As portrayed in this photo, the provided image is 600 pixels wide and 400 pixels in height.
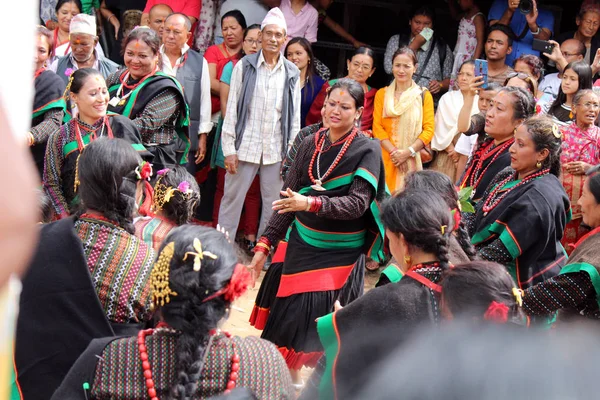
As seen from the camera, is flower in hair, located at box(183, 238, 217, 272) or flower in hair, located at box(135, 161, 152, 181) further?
flower in hair, located at box(135, 161, 152, 181)

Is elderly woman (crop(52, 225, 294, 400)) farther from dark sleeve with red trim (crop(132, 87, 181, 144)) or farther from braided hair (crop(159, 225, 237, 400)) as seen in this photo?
dark sleeve with red trim (crop(132, 87, 181, 144))

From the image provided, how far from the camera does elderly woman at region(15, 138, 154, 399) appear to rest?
2.62 m

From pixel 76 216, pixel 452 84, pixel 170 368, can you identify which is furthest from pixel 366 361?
pixel 452 84

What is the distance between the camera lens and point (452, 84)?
7664 mm

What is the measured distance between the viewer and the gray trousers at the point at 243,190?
7.10 metres

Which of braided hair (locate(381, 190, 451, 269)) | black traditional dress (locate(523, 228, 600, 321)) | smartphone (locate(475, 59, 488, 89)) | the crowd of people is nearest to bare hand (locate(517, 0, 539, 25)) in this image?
the crowd of people

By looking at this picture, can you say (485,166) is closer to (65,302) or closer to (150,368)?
(65,302)

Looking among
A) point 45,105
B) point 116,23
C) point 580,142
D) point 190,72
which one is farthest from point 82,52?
point 580,142

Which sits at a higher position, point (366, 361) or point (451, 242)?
point (451, 242)

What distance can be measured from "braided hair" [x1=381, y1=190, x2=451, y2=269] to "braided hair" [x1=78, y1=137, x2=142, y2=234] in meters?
1.01

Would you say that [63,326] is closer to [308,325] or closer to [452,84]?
[308,325]

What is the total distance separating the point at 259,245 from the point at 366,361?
1949 mm

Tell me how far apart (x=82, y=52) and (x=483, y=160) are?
3486mm

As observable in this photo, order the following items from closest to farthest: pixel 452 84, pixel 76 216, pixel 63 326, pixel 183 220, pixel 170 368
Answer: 1. pixel 170 368
2. pixel 63 326
3. pixel 76 216
4. pixel 183 220
5. pixel 452 84
